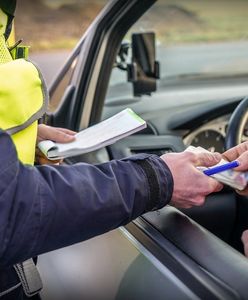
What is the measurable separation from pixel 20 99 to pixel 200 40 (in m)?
2.54

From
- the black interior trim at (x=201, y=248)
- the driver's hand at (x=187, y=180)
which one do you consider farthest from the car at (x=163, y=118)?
the driver's hand at (x=187, y=180)

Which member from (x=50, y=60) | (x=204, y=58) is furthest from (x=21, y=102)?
(x=50, y=60)

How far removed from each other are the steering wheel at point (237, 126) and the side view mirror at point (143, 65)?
66cm

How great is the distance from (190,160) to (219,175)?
0.31 ft

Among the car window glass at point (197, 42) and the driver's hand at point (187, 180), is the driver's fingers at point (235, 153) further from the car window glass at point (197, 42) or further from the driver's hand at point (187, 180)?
the car window glass at point (197, 42)

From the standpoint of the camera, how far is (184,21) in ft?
11.7

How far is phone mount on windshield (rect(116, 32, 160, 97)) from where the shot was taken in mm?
2791

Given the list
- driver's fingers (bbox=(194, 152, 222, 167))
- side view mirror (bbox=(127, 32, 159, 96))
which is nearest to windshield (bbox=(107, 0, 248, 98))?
side view mirror (bbox=(127, 32, 159, 96))

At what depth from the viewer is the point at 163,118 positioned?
2928 millimetres

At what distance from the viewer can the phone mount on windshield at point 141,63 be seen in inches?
110

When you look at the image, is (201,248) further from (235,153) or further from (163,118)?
(163,118)

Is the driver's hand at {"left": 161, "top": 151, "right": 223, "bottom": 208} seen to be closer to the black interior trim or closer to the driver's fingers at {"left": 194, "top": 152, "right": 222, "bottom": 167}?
the driver's fingers at {"left": 194, "top": 152, "right": 222, "bottom": 167}

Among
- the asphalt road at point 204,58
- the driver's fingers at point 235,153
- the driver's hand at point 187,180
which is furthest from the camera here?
the asphalt road at point 204,58

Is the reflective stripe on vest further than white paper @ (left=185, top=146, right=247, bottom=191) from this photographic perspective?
No
